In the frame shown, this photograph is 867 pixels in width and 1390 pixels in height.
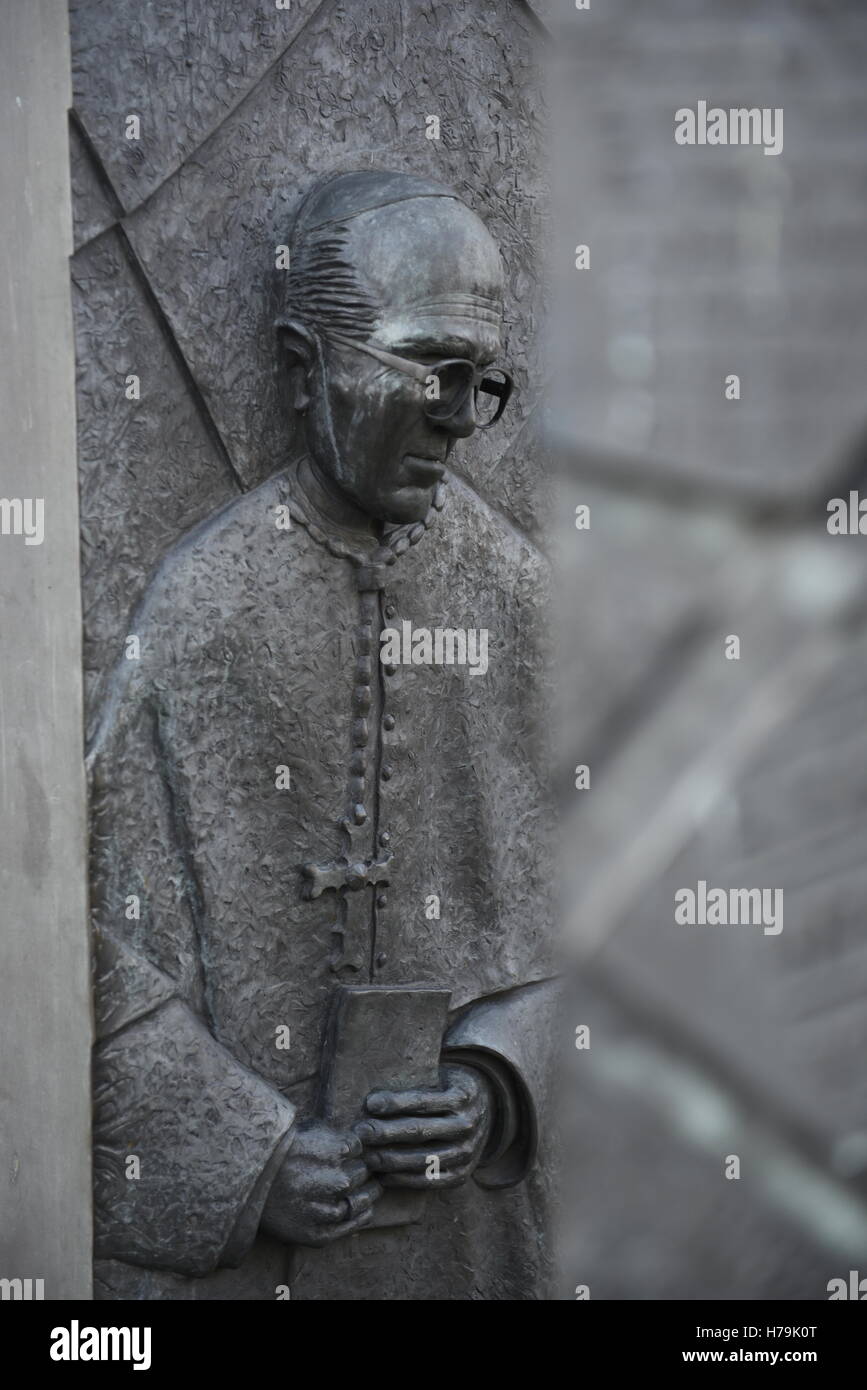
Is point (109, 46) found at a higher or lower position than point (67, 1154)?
higher

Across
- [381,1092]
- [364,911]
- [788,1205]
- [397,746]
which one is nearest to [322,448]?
[397,746]

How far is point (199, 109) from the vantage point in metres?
2.37

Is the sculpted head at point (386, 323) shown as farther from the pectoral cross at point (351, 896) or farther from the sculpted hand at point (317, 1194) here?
the sculpted hand at point (317, 1194)

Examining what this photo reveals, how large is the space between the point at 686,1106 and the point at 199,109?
135cm

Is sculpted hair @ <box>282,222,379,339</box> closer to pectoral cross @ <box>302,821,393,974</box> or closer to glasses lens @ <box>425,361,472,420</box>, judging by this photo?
glasses lens @ <box>425,361,472,420</box>

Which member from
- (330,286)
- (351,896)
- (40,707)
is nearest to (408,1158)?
(351,896)

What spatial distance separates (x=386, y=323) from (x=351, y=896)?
29.6 inches

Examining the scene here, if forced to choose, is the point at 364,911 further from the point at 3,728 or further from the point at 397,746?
the point at 3,728

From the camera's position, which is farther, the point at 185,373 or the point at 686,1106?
the point at 185,373

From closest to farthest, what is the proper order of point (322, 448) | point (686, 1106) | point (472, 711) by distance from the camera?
1. point (686, 1106)
2. point (322, 448)
3. point (472, 711)

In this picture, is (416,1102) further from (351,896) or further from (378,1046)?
(351,896)

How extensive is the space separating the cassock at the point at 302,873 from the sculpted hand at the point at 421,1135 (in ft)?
0.27

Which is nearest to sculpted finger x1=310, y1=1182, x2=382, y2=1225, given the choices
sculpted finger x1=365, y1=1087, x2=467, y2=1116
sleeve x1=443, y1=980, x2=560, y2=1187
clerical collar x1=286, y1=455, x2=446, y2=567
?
sculpted finger x1=365, y1=1087, x2=467, y2=1116

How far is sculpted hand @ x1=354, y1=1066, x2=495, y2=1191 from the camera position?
2.49m
